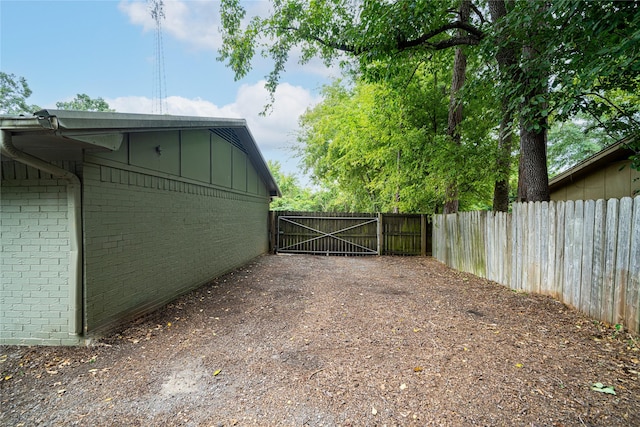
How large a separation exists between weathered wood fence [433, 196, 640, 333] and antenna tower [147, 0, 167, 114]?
23.9ft

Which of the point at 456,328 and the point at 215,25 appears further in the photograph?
the point at 215,25

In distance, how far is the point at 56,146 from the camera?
2959mm

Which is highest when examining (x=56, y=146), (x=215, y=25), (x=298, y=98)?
(x=298, y=98)

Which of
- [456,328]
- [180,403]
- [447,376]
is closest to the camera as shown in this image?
[180,403]

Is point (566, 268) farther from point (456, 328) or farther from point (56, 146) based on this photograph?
point (56, 146)

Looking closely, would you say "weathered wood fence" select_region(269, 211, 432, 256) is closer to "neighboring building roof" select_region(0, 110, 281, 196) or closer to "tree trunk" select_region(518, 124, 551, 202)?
"tree trunk" select_region(518, 124, 551, 202)

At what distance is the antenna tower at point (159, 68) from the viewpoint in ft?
18.6

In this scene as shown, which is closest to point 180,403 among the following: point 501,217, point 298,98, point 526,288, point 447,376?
point 447,376

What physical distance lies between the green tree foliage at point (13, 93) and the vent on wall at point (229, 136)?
21221 mm

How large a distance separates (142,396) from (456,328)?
348 centimetres

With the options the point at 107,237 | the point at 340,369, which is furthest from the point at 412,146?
the point at 107,237

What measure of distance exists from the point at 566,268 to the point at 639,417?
2528 millimetres

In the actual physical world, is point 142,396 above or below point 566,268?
below

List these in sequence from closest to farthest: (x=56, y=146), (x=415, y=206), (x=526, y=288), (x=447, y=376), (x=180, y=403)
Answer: (x=180, y=403), (x=447, y=376), (x=56, y=146), (x=526, y=288), (x=415, y=206)
